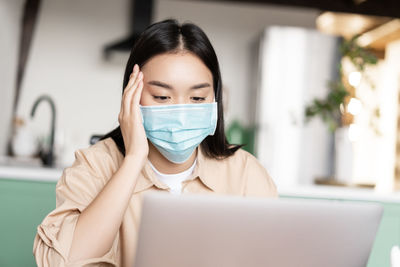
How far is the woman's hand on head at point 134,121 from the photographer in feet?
3.90

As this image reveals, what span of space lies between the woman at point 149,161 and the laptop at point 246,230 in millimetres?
321

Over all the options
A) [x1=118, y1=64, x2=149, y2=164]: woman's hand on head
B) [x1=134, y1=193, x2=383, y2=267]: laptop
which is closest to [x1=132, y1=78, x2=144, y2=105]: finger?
[x1=118, y1=64, x2=149, y2=164]: woman's hand on head

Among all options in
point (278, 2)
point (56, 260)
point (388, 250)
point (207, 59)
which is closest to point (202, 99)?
point (207, 59)

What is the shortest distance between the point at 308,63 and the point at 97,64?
6.44 ft

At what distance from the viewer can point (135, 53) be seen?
1374 mm

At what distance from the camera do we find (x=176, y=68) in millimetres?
1265

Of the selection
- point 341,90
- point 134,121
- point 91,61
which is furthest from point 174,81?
point 91,61

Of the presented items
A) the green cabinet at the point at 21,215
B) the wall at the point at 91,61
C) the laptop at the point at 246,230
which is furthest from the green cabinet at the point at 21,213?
the wall at the point at 91,61

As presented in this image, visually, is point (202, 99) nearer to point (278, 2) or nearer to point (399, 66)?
point (278, 2)

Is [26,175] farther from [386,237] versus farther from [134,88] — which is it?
[386,237]

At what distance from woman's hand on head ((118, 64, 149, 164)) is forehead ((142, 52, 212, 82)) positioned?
0.03 m

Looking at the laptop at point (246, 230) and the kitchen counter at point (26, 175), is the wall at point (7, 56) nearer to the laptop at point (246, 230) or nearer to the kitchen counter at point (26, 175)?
the kitchen counter at point (26, 175)

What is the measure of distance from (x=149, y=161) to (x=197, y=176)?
0.14 metres

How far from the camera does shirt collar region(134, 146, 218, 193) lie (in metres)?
1.33
